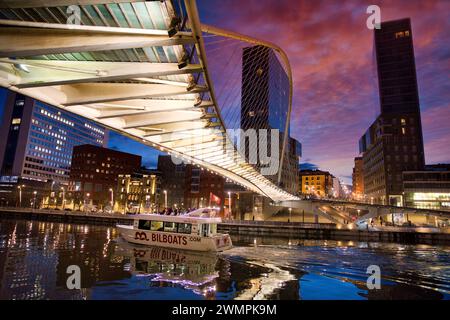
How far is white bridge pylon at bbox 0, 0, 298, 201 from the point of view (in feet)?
27.6

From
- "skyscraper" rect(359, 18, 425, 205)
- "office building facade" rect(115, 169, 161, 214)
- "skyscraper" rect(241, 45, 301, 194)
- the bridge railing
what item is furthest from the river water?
"office building facade" rect(115, 169, 161, 214)

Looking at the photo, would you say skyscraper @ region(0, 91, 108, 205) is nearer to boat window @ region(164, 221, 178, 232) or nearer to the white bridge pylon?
boat window @ region(164, 221, 178, 232)

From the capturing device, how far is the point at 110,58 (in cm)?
1123

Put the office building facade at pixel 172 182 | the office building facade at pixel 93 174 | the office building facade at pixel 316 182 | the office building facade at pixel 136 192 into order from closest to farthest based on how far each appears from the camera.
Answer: the office building facade at pixel 136 192
the office building facade at pixel 172 182
the office building facade at pixel 93 174
the office building facade at pixel 316 182

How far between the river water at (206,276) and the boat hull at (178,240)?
1075mm

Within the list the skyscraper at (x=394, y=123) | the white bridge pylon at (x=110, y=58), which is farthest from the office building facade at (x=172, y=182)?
the white bridge pylon at (x=110, y=58)

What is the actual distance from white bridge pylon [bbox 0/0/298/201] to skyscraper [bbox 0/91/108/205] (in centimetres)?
12722

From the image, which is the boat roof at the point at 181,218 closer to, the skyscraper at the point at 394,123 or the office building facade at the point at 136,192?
the skyscraper at the point at 394,123

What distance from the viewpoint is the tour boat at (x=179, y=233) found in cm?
2556

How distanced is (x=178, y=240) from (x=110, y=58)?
18.8m

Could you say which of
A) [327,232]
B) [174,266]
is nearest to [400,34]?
[327,232]

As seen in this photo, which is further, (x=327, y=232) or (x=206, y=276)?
(x=327, y=232)

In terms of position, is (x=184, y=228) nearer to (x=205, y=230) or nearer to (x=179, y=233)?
(x=179, y=233)
